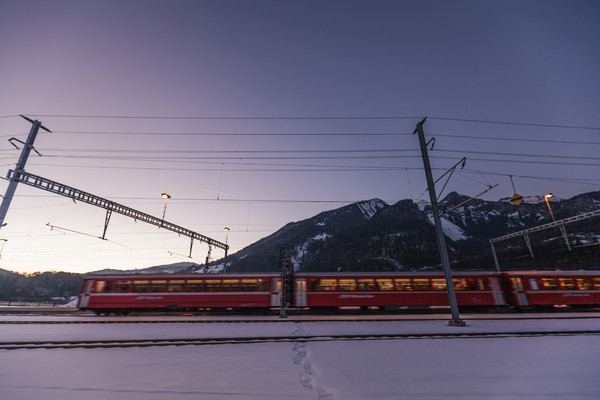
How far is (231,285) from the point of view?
1530 cm

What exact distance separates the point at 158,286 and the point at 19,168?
915 centimetres

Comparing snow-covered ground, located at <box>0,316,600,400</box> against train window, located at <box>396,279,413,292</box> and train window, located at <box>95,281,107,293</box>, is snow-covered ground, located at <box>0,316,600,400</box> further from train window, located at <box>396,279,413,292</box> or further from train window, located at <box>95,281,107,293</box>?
train window, located at <box>95,281,107,293</box>

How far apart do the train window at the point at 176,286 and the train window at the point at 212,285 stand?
150cm

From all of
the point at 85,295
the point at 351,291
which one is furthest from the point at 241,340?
the point at 85,295

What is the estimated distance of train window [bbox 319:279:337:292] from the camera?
15.2 metres

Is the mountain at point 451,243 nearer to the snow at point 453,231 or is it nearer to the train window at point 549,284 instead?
the snow at point 453,231

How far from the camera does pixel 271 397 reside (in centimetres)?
316

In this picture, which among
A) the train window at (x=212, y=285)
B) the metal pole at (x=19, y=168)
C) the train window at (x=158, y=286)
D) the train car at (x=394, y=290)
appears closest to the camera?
the metal pole at (x=19, y=168)

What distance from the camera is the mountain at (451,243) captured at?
65750 mm

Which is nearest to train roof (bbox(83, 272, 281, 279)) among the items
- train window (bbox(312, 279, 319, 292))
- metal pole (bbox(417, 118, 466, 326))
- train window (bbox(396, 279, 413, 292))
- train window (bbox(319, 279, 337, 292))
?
train window (bbox(312, 279, 319, 292))

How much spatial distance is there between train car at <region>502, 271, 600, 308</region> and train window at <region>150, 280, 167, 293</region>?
20.9 m

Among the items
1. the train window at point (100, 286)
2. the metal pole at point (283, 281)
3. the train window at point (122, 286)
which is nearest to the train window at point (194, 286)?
the train window at point (122, 286)

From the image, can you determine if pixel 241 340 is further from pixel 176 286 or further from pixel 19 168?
pixel 19 168

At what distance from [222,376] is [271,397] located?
126cm
